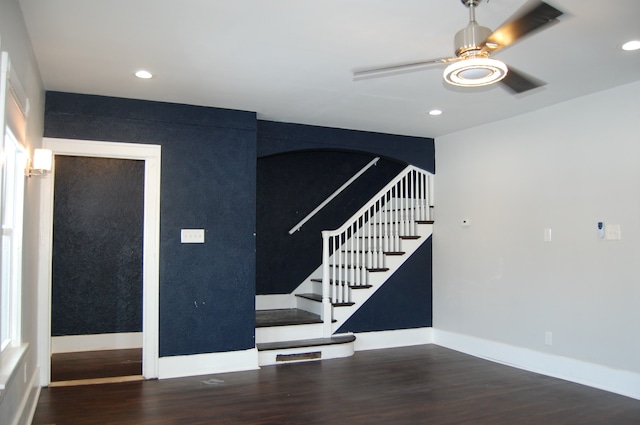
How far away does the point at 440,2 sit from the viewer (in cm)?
288

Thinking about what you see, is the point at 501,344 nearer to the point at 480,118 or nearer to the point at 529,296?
the point at 529,296

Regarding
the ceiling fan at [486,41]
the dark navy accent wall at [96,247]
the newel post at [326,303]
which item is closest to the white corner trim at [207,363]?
the newel post at [326,303]

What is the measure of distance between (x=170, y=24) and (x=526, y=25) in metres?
2.12

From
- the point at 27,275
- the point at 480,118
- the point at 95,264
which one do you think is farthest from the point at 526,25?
the point at 95,264

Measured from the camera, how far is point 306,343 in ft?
18.2

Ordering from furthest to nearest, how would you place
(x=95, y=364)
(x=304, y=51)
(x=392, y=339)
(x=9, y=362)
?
(x=392, y=339) < (x=95, y=364) < (x=304, y=51) < (x=9, y=362)

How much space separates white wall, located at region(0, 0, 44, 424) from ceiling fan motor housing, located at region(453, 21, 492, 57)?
2.28m

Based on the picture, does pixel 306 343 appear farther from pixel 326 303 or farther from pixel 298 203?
pixel 298 203

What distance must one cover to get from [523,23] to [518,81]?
68 centimetres

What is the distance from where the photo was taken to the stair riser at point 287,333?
18.1 feet

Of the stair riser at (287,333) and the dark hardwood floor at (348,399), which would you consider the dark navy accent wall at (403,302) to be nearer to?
the stair riser at (287,333)

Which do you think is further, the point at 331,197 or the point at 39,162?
the point at 331,197

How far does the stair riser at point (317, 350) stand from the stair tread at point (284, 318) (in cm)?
34

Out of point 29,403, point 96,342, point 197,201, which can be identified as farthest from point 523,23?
point 96,342
